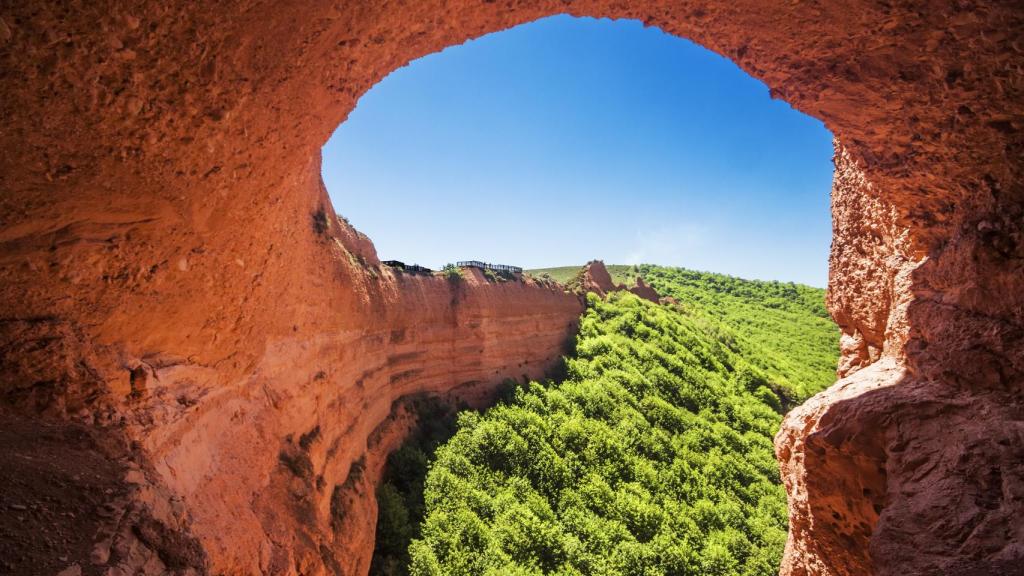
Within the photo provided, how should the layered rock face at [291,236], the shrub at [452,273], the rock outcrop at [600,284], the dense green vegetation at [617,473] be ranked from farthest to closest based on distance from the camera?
the rock outcrop at [600,284]
the shrub at [452,273]
the dense green vegetation at [617,473]
the layered rock face at [291,236]

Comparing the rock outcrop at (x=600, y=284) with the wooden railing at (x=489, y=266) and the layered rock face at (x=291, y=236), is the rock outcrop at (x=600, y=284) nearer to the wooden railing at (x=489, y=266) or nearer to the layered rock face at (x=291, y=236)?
the wooden railing at (x=489, y=266)

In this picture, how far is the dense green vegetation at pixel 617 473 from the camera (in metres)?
11.8

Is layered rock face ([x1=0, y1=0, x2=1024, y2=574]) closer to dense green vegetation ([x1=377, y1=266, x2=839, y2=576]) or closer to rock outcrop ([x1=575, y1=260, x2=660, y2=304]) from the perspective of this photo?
dense green vegetation ([x1=377, y1=266, x2=839, y2=576])

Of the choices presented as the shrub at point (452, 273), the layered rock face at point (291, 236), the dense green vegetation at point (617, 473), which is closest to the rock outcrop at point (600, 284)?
the dense green vegetation at point (617, 473)

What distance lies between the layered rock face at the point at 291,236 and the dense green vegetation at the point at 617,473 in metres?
6.61

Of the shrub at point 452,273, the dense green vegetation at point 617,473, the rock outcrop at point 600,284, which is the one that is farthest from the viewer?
the rock outcrop at point 600,284

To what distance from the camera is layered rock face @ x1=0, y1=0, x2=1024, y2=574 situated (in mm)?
2908

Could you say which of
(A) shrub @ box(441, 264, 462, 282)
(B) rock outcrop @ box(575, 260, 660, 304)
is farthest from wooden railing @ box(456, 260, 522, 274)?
(B) rock outcrop @ box(575, 260, 660, 304)

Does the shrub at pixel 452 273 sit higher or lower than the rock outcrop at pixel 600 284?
lower

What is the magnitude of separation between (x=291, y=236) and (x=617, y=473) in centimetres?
1385

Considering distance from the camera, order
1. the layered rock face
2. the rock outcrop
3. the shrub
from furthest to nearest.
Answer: the rock outcrop < the shrub < the layered rock face

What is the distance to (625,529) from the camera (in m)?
13.1

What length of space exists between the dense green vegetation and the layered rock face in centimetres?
661

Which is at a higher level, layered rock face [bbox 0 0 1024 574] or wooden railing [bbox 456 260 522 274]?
wooden railing [bbox 456 260 522 274]
